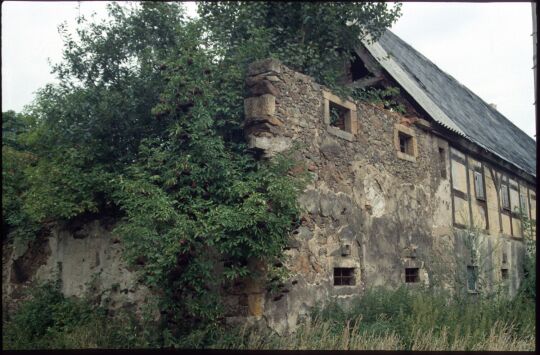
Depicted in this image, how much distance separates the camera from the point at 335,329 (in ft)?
21.5

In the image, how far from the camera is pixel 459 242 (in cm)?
1020

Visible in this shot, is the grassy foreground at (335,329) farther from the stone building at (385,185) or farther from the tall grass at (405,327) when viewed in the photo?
the stone building at (385,185)

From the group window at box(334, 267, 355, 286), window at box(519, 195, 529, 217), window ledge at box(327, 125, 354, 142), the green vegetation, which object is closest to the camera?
the green vegetation

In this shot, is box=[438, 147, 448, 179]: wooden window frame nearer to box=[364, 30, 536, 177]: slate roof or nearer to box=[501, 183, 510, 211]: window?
box=[364, 30, 536, 177]: slate roof

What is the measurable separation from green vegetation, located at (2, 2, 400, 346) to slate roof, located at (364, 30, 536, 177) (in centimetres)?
132

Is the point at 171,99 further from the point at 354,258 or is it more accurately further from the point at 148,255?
the point at 354,258

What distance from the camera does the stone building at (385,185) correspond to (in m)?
6.79

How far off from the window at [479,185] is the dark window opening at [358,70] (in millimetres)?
3326

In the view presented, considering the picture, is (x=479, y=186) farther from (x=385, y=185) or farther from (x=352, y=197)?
(x=352, y=197)

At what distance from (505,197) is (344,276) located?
603 centimetres

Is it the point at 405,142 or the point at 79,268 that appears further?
the point at 405,142

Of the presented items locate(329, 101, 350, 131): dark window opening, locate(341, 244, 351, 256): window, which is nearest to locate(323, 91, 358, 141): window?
locate(329, 101, 350, 131): dark window opening

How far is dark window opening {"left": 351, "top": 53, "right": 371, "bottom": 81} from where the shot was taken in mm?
9852

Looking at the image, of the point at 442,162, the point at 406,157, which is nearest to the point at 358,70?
the point at 406,157
